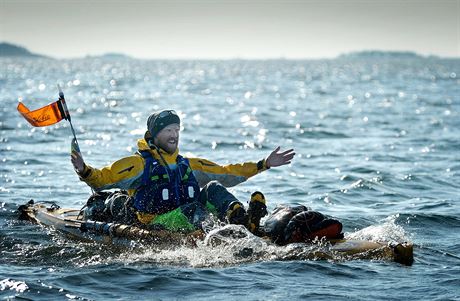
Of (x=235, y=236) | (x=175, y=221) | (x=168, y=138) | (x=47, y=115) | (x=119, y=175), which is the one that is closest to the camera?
(x=235, y=236)

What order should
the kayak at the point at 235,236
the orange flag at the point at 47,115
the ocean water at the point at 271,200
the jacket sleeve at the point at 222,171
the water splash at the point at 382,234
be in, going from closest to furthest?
the ocean water at the point at 271,200
the kayak at the point at 235,236
the water splash at the point at 382,234
the jacket sleeve at the point at 222,171
the orange flag at the point at 47,115

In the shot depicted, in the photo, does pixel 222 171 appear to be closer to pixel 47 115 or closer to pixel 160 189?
pixel 160 189

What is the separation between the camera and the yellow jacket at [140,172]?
11.1 metres

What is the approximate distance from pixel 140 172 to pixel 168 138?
0.62 m

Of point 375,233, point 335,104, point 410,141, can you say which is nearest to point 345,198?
point 375,233

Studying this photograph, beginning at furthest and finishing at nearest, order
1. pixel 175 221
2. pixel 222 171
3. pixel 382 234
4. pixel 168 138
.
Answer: pixel 222 171 < pixel 382 234 < pixel 168 138 < pixel 175 221

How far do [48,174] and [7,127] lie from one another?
10036 mm

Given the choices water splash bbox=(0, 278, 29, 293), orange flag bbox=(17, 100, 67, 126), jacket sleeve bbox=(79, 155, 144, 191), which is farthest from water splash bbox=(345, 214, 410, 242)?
orange flag bbox=(17, 100, 67, 126)

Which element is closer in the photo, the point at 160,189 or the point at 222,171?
the point at 160,189

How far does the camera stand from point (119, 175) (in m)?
11.2

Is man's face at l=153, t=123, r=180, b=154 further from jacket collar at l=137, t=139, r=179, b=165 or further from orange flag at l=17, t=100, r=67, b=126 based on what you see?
orange flag at l=17, t=100, r=67, b=126

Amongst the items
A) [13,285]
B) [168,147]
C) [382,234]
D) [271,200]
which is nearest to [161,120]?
[168,147]

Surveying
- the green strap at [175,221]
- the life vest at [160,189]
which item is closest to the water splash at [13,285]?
the green strap at [175,221]

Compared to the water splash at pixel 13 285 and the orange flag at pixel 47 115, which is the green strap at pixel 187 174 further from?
the water splash at pixel 13 285
